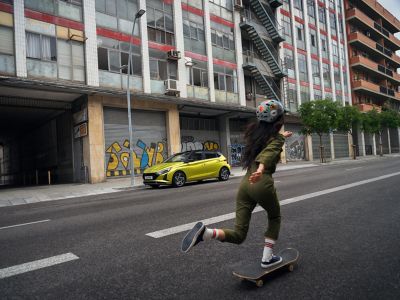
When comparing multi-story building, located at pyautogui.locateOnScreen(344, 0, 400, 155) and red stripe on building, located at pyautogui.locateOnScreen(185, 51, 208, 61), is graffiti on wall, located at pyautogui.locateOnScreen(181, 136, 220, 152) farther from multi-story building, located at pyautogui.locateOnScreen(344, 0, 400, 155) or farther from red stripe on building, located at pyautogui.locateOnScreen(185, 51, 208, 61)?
multi-story building, located at pyautogui.locateOnScreen(344, 0, 400, 155)

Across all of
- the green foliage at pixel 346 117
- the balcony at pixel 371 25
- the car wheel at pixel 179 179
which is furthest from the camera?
the balcony at pixel 371 25

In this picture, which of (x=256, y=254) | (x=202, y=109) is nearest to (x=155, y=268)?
(x=256, y=254)

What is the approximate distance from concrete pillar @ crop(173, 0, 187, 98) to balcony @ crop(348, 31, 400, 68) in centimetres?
3189

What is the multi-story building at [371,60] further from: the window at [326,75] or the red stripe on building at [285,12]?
the red stripe on building at [285,12]

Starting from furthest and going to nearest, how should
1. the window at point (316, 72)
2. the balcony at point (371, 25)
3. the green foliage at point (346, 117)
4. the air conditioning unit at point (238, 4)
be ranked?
the balcony at point (371, 25)
the window at point (316, 72)
the green foliage at point (346, 117)
the air conditioning unit at point (238, 4)

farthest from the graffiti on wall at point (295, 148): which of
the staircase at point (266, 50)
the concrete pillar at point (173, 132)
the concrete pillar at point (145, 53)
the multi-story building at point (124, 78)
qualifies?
the concrete pillar at point (145, 53)

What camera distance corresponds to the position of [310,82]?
37.0 meters

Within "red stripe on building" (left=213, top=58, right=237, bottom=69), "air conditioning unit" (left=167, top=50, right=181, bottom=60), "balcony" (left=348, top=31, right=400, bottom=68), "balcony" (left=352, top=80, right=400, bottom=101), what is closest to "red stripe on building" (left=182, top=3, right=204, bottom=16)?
"red stripe on building" (left=213, top=58, right=237, bottom=69)

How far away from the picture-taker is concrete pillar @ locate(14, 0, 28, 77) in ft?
53.0

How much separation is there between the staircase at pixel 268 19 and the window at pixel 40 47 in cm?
2003

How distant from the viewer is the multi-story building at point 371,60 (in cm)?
4569

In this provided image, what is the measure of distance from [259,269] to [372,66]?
5364 centimetres

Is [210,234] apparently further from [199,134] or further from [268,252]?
[199,134]

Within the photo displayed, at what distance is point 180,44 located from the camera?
23359 millimetres
